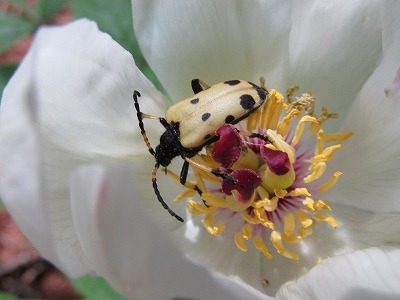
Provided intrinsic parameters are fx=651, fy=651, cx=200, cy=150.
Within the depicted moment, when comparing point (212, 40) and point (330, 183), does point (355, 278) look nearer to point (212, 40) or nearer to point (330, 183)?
point (330, 183)

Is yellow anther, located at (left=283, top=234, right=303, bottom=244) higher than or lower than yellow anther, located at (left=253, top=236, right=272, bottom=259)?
higher

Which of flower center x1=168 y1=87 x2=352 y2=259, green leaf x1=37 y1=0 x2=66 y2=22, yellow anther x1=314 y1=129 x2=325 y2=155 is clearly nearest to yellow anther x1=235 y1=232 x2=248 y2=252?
flower center x1=168 y1=87 x2=352 y2=259

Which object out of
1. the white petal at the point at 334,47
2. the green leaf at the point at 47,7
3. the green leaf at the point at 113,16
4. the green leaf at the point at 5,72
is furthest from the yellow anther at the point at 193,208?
the green leaf at the point at 47,7

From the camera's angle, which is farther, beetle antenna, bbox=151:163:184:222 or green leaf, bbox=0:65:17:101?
green leaf, bbox=0:65:17:101

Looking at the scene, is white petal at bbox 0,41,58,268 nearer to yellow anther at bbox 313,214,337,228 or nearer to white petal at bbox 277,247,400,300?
white petal at bbox 277,247,400,300

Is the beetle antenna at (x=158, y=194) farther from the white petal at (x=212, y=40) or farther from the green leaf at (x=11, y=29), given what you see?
the green leaf at (x=11, y=29)

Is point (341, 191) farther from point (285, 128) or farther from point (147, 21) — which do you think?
point (147, 21)

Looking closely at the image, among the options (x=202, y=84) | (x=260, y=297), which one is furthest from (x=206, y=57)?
(x=260, y=297)
